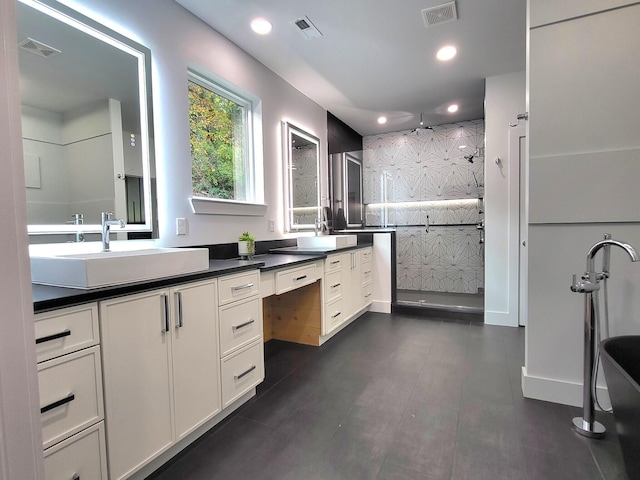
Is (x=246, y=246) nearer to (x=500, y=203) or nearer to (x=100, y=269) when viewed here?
(x=100, y=269)

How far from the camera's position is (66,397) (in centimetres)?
104

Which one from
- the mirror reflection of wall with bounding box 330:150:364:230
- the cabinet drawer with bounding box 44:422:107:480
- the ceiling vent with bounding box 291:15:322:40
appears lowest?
the cabinet drawer with bounding box 44:422:107:480

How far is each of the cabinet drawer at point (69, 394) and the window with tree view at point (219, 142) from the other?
143cm

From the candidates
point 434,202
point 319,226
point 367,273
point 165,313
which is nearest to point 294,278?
point 165,313

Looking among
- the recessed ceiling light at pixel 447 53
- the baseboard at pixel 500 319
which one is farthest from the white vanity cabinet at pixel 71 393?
the baseboard at pixel 500 319

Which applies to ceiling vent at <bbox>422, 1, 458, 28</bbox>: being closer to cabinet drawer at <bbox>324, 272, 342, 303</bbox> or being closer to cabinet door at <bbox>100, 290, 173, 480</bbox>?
cabinet drawer at <bbox>324, 272, 342, 303</bbox>

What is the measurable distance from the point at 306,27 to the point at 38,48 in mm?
1635

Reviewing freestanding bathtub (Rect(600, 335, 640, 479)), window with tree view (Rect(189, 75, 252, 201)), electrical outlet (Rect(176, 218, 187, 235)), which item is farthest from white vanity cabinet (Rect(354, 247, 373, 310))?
freestanding bathtub (Rect(600, 335, 640, 479))

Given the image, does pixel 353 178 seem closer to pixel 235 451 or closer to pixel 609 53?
pixel 609 53

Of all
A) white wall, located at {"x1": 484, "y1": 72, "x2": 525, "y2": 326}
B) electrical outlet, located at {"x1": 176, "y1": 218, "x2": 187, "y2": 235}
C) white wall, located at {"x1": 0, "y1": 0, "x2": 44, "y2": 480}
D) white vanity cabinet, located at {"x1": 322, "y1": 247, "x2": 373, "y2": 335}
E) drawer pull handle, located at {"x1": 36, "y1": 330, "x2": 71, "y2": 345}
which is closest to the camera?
white wall, located at {"x1": 0, "y1": 0, "x2": 44, "y2": 480}

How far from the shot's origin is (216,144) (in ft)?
8.34

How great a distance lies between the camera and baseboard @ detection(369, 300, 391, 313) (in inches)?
154

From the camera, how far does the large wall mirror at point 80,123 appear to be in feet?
4.89

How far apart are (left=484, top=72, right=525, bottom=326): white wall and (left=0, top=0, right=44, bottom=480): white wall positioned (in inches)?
145
